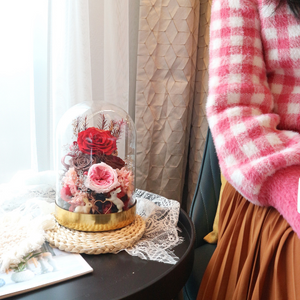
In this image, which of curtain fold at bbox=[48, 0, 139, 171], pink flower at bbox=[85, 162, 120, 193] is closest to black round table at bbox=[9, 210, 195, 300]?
pink flower at bbox=[85, 162, 120, 193]

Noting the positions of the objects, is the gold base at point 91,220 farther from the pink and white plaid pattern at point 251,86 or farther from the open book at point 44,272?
the pink and white plaid pattern at point 251,86

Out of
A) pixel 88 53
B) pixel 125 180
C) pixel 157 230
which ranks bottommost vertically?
pixel 157 230

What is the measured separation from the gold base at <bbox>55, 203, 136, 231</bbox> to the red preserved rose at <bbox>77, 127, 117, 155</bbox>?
0.43 ft

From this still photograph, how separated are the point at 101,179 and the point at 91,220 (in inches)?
3.5

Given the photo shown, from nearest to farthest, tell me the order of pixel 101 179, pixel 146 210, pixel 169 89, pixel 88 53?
pixel 101 179 → pixel 146 210 → pixel 88 53 → pixel 169 89

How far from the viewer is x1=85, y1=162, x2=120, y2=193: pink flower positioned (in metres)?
0.65

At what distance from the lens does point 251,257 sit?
611 millimetres

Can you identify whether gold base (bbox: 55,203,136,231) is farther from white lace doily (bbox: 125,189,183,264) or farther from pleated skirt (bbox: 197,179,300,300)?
pleated skirt (bbox: 197,179,300,300)

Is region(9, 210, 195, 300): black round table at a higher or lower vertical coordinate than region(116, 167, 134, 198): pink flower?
lower

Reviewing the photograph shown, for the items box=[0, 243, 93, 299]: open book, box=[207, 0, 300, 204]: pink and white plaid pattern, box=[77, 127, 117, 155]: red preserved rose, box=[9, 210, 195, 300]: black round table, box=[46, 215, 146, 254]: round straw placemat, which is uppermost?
box=[207, 0, 300, 204]: pink and white plaid pattern

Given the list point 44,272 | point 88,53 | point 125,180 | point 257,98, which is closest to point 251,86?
point 257,98

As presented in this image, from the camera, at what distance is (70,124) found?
0.80 m

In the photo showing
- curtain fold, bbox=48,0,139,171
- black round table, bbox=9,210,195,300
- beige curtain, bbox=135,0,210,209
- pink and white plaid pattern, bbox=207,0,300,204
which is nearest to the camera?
black round table, bbox=9,210,195,300

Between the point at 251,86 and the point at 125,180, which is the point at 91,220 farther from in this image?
the point at 251,86
